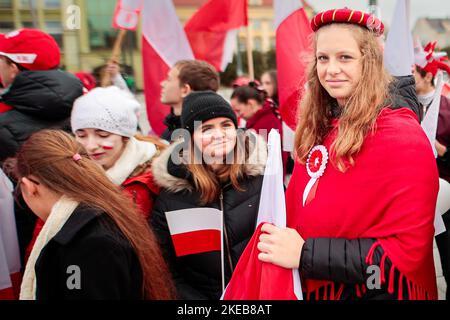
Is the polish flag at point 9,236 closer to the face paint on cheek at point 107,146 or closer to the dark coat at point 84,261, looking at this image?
the face paint on cheek at point 107,146

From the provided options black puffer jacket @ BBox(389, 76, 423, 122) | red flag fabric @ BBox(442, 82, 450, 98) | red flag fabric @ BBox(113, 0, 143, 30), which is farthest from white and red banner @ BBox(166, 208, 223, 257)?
red flag fabric @ BBox(113, 0, 143, 30)

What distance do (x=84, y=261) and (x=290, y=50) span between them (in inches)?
82.9

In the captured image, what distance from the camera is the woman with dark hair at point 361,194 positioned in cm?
138

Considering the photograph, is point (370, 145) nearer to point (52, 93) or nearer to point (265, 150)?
point (265, 150)

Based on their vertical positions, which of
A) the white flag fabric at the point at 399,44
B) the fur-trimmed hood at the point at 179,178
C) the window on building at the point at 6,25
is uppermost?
the window on building at the point at 6,25

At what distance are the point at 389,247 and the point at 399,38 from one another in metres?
1.28

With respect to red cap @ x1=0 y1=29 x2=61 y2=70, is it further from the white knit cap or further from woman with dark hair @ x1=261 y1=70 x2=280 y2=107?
woman with dark hair @ x1=261 y1=70 x2=280 y2=107

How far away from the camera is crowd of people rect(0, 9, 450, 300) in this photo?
1.40 m

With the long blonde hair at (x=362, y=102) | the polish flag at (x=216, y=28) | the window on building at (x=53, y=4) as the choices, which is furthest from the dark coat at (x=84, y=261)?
the window on building at (x=53, y=4)

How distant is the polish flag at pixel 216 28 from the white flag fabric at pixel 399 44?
102 inches

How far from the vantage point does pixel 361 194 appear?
4.68 ft

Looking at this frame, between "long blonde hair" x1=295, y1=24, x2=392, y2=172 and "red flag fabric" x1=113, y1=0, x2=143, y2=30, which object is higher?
"red flag fabric" x1=113, y1=0, x2=143, y2=30

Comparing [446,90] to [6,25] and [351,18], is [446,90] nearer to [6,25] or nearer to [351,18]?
[351,18]

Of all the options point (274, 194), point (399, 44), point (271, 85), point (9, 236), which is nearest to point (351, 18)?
point (274, 194)
